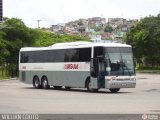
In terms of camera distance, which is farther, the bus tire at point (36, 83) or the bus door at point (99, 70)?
the bus tire at point (36, 83)

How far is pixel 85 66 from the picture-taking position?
1388 inches

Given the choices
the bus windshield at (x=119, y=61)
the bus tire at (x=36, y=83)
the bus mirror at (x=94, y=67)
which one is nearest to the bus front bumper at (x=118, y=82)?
the bus windshield at (x=119, y=61)

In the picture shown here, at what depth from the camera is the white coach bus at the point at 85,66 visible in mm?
33812

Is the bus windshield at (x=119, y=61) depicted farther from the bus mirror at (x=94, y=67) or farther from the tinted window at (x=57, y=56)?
the tinted window at (x=57, y=56)

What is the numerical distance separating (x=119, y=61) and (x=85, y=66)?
95.0 inches

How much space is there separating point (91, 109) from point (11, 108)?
3.02 metres

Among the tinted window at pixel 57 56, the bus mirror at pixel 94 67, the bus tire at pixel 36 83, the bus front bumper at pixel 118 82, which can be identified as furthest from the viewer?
the bus tire at pixel 36 83

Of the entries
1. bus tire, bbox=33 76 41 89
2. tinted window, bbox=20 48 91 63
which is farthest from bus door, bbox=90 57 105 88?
bus tire, bbox=33 76 41 89

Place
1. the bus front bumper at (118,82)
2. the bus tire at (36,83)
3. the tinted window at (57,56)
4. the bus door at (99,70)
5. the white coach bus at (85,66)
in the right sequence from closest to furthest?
the bus front bumper at (118,82) → the white coach bus at (85,66) → the bus door at (99,70) → the tinted window at (57,56) → the bus tire at (36,83)

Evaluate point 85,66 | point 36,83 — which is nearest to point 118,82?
point 85,66

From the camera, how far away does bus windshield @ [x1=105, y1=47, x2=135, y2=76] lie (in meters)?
33.7

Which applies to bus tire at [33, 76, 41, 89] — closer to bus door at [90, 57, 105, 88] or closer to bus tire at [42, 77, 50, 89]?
bus tire at [42, 77, 50, 89]

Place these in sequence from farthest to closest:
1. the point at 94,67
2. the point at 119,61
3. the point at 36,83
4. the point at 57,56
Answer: the point at 36,83 → the point at 57,56 → the point at 94,67 → the point at 119,61

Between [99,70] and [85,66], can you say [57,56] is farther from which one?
[99,70]
